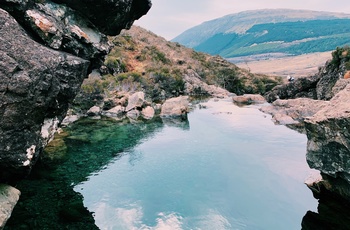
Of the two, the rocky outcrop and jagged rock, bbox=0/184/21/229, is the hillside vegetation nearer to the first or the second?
the rocky outcrop

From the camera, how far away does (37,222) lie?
60.0ft

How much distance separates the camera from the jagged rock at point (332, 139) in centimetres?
1742

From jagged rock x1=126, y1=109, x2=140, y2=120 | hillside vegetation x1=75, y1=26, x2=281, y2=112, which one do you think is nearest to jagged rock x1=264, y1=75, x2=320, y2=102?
hillside vegetation x1=75, y1=26, x2=281, y2=112

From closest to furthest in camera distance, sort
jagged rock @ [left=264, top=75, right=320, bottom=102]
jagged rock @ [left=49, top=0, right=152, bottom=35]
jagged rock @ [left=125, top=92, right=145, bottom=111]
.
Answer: jagged rock @ [left=49, top=0, right=152, bottom=35]
jagged rock @ [left=125, top=92, right=145, bottom=111]
jagged rock @ [left=264, top=75, right=320, bottom=102]

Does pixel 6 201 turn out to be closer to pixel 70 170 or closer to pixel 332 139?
pixel 70 170

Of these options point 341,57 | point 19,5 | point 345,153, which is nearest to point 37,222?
point 19,5

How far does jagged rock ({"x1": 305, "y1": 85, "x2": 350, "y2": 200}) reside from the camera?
686 inches

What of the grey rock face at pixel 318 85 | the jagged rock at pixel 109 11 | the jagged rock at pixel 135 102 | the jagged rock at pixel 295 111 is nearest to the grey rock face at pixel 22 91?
the jagged rock at pixel 109 11

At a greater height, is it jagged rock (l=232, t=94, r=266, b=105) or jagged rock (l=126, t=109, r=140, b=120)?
jagged rock (l=232, t=94, r=266, b=105)

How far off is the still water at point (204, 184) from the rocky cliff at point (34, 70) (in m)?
6.54

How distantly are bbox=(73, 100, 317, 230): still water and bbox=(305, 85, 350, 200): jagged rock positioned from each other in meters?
3.99

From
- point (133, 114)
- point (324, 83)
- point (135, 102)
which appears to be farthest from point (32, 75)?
point (324, 83)

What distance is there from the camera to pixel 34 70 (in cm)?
1606

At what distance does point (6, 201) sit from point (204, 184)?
14622 millimetres
